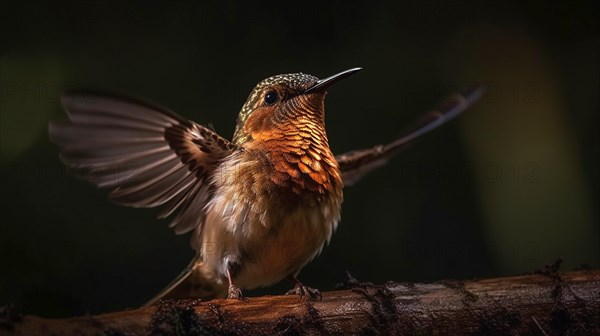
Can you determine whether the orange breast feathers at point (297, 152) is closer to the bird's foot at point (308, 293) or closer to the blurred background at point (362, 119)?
the bird's foot at point (308, 293)

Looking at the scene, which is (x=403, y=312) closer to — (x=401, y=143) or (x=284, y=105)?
(x=284, y=105)

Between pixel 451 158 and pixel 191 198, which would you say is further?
pixel 451 158

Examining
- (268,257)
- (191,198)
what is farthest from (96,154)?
(268,257)

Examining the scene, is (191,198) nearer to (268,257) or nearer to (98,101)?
(268,257)

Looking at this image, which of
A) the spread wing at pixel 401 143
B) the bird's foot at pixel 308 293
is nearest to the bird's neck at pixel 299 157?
the bird's foot at pixel 308 293

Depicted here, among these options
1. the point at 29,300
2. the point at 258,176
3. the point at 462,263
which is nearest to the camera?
the point at 258,176

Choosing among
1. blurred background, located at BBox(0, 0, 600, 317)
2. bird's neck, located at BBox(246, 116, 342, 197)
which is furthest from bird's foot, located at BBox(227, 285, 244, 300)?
blurred background, located at BBox(0, 0, 600, 317)
